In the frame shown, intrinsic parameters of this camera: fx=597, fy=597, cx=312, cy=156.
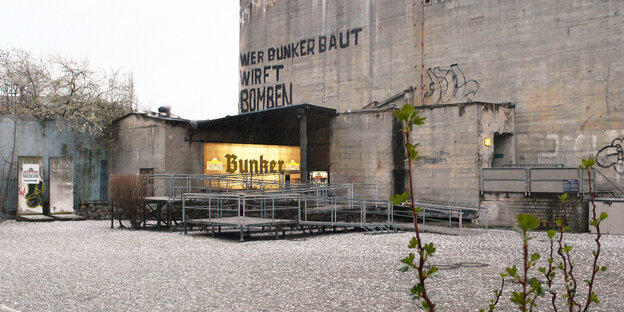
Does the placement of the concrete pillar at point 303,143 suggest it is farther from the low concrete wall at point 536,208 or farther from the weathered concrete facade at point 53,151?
the weathered concrete facade at point 53,151

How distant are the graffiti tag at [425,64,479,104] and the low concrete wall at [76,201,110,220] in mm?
16435

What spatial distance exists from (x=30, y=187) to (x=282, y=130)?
545 inches

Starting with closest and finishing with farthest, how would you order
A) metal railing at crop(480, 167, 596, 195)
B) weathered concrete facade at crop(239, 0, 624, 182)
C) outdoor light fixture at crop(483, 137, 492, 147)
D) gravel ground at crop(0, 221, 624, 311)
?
gravel ground at crop(0, 221, 624, 311) < metal railing at crop(480, 167, 596, 195) < outdoor light fixture at crop(483, 137, 492, 147) < weathered concrete facade at crop(239, 0, 624, 182)

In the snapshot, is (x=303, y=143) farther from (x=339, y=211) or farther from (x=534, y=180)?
(x=534, y=180)

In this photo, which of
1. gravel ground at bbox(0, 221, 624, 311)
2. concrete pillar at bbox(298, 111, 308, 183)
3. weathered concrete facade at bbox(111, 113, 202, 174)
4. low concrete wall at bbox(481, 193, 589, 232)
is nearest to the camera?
gravel ground at bbox(0, 221, 624, 311)

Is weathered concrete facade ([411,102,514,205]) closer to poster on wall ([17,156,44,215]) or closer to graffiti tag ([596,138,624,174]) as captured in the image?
graffiti tag ([596,138,624,174])

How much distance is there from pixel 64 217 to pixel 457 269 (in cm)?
1897

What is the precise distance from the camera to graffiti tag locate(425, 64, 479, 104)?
29.0 meters

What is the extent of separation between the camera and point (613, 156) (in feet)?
78.8

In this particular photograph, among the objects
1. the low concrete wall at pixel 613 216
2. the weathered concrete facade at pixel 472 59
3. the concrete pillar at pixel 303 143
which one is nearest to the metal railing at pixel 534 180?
the low concrete wall at pixel 613 216

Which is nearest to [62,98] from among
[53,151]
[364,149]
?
[53,151]

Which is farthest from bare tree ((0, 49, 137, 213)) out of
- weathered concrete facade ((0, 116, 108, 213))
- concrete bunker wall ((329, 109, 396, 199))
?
concrete bunker wall ((329, 109, 396, 199))

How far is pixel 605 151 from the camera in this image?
24234 millimetres

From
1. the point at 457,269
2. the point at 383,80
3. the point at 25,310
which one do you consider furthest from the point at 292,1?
the point at 25,310
